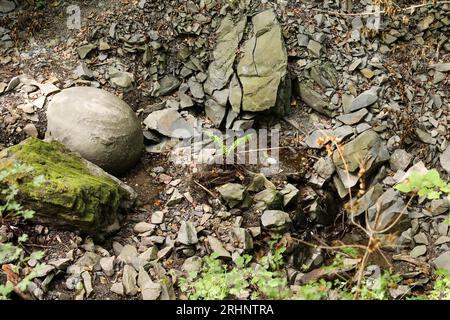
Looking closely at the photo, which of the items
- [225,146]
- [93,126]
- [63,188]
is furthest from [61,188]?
[225,146]

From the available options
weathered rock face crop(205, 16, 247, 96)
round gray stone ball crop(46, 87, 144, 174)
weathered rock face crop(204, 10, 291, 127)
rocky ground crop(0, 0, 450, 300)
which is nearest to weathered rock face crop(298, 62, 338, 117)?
rocky ground crop(0, 0, 450, 300)

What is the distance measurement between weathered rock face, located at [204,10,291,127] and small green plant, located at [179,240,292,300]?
2.08 meters

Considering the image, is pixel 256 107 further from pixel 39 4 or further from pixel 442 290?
pixel 39 4

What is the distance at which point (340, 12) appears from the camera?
6.75m

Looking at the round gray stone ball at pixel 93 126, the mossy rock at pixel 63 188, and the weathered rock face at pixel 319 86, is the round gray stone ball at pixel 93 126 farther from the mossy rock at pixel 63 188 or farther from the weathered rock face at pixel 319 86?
the weathered rock face at pixel 319 86

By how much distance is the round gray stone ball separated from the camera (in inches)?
195

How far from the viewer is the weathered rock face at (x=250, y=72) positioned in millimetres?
5918

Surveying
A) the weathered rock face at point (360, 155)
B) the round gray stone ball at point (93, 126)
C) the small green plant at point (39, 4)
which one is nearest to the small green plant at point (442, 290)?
the weathered rock face at point (360, 155)

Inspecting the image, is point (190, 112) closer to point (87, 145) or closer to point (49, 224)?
point (87, 145)

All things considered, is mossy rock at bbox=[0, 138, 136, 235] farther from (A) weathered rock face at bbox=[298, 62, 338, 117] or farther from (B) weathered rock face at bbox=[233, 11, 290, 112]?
(A) weathered rock face at bbox=[298, 62, 338, 117]

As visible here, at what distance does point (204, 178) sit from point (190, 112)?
123cm

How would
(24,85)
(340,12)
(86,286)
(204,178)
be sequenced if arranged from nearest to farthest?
1. (86,286)
2. (204,178)
3. (24,85)
4. (340,12)

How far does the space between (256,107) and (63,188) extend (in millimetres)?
2660
